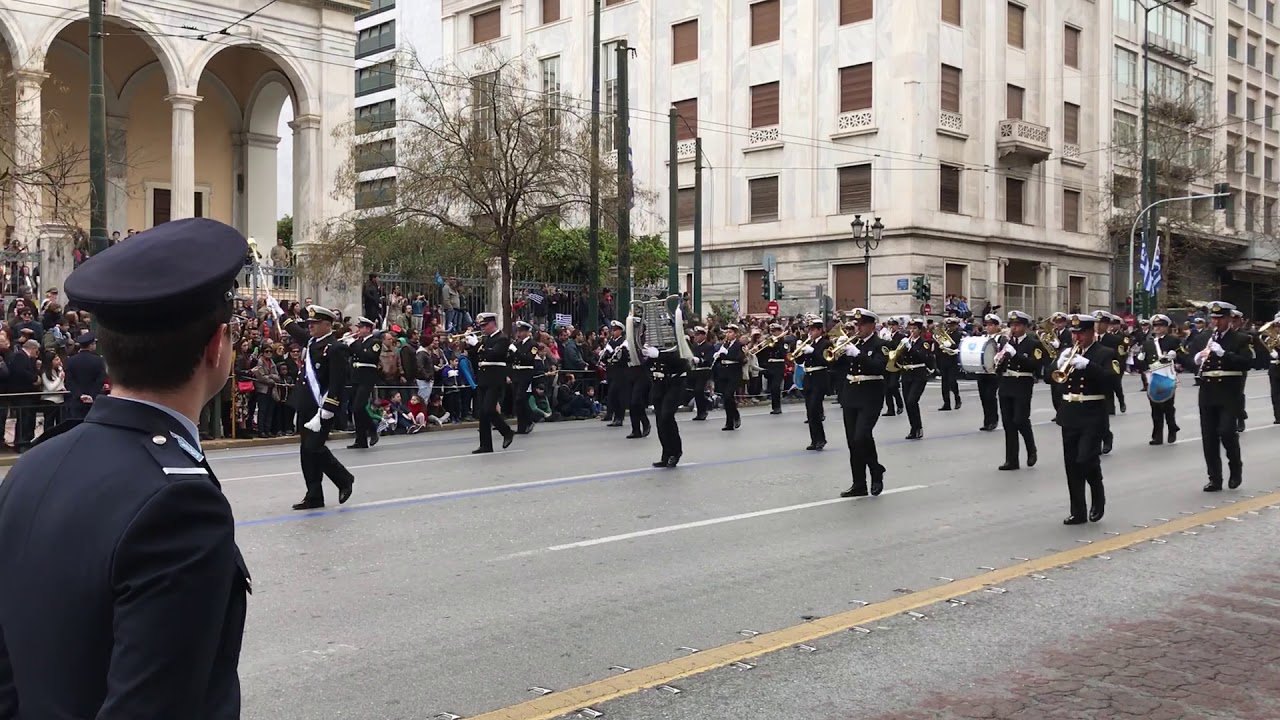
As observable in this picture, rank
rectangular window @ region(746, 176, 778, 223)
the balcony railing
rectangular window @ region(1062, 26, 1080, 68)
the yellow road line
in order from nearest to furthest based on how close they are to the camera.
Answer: the yellow road line
the balcony railing
rectangular window @ region(746, 176, 778, 223)
rectangular window @ region(1062, 26, 1080, 68)

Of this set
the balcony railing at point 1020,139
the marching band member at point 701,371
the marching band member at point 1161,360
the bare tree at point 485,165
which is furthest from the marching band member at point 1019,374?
the balcony railing at point 1020,139

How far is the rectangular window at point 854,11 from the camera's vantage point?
4306 cm

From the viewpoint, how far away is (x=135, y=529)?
73.5 inches

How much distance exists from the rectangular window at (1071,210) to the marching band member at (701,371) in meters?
30.2

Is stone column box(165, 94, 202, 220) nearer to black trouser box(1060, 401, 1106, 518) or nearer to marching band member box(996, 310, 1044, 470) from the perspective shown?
marching band member box(996, 310, 1044, 470)

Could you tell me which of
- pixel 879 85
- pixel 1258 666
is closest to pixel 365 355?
pixel 1258 666

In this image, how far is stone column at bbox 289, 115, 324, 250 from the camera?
3139 centimetres

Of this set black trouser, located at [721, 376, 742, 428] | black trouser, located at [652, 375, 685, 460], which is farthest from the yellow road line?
black trouser, located at [721, 376, 742, 428]

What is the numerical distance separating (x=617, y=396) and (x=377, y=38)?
188 feet

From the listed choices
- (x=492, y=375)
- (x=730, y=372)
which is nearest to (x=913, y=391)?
(x=730, y=372)

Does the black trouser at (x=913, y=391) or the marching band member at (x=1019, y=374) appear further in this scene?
the black trouser at (x=913, y=391)

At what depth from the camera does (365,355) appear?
16.0 m

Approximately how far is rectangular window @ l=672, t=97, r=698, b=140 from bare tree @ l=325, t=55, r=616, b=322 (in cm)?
2105

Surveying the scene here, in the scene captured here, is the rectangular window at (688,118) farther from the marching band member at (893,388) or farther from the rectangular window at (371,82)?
the rectangular window at (371,82)
